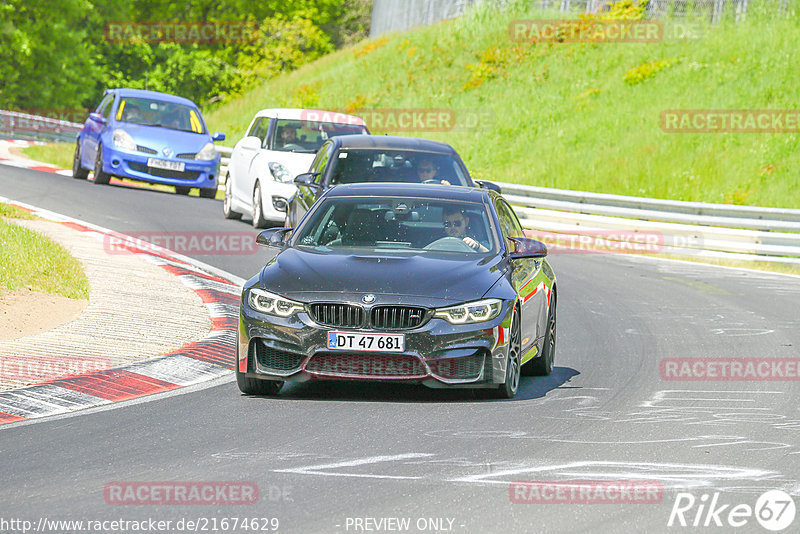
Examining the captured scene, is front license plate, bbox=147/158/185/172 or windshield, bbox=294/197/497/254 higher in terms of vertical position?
windshield, bbox=294/197/497/254

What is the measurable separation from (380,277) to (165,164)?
16.1 meters

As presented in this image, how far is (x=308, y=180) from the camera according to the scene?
1608 cm

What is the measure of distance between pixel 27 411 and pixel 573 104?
32.8 m

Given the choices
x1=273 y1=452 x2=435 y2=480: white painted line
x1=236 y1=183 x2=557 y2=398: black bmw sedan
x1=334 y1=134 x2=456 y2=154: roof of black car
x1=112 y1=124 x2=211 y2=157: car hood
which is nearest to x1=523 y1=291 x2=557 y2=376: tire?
x1=236 y1=183 x2=557 y2=398: black bmw sedan

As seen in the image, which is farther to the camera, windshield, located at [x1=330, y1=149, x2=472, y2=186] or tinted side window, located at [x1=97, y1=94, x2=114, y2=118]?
tinted side window, located at [x1=97, y1=94, x2=114, y2=118]

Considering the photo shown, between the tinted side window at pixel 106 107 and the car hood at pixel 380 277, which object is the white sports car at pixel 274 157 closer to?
the tinted side window at pixel 106 107

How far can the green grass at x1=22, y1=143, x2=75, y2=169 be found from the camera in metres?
32.5

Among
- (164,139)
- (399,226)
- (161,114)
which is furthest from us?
(161,114)

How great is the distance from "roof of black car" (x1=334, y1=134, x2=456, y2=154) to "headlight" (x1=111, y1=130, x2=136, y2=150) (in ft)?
29.0

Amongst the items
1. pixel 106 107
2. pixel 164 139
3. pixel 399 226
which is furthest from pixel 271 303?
pixel 106 107

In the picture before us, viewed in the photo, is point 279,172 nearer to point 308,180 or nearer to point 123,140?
point 308,180

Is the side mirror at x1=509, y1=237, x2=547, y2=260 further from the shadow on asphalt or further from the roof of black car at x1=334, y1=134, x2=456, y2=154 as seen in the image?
the roof of black car at x1=334, y1=134, x2=456, y2=154

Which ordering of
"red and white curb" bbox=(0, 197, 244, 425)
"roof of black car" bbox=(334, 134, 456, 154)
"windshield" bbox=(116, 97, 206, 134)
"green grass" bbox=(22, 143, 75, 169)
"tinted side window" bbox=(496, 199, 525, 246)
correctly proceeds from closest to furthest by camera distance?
"red and white curb" bbox=(0, 197, 244, 425) < "tinted side window" bbox=(496, 199, 525, 246) < "roof of black car" bbox=(334, 134, 456, 154) < "windshield" bbox=(116, 97, 206, 134) < "green grass" bbox=(22, 143, 75, 169)

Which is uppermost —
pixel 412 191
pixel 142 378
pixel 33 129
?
pixel 412 191
